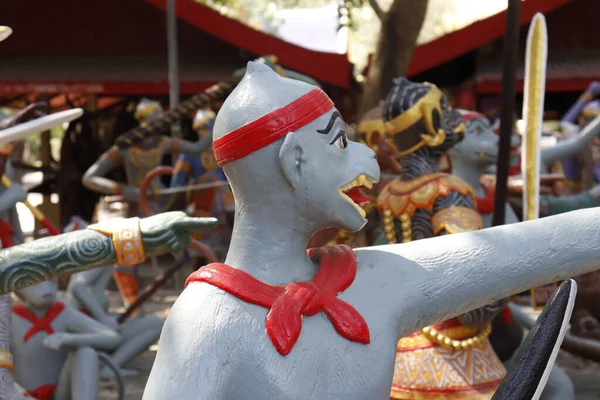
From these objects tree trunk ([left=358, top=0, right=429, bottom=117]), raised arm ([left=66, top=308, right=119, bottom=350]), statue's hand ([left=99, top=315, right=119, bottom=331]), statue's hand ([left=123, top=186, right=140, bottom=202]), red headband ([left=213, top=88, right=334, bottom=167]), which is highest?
tree trunk ([left=358, top=0, right=429, bottom=117])

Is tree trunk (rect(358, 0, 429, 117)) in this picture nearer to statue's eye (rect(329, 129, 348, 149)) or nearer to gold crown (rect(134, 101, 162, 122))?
gold crown (rect(134, 101, 162, 122))

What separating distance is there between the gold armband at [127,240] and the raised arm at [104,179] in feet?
18.4

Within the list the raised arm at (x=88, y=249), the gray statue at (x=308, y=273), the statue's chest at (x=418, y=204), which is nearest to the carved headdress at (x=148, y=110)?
the statue's chest at (x=418, y=204)

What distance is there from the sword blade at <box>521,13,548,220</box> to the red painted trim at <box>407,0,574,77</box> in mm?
7539

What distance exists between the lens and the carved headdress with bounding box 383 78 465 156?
3.63 m

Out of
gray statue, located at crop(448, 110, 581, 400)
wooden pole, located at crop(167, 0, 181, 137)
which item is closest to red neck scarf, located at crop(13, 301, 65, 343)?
gray statue, located at crop(448, 110, 581, 400)

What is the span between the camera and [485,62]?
35.6ft

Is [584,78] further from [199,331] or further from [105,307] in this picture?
[199,331]

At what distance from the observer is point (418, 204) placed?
3.49 metres

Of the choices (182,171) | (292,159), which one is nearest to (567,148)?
(292,159)

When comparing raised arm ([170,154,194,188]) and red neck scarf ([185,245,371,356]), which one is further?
raised arm ([170,154,194,188])

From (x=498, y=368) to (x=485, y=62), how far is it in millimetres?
7903

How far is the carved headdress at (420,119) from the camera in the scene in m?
3.63

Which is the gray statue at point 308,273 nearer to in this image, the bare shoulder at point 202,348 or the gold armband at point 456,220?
the bare shoulder at point 202,348
